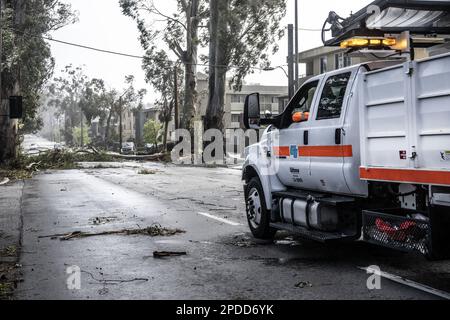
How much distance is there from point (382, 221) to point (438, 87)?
155 cm

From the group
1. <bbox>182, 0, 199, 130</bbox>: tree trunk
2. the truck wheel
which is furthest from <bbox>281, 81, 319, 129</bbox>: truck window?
<bbox>182, 0, 199, 130</bbox>: tree trunk

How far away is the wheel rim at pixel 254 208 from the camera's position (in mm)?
8398

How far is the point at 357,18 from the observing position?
6.51 metres

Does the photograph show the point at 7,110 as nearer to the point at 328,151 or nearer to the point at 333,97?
the point at 333,97

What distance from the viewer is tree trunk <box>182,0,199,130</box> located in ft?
137

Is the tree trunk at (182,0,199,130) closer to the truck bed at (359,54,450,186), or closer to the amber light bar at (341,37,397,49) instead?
the amber light bar at (341,37,397,49)

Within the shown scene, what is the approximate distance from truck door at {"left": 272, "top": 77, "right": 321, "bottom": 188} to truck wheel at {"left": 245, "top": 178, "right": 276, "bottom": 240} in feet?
1.56

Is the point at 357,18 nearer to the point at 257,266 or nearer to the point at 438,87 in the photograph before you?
the point at 438,87

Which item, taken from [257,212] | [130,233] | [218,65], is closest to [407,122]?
[257,212]

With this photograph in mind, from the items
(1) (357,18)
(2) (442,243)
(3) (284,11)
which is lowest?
(2) (442,243)

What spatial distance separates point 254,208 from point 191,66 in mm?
34891

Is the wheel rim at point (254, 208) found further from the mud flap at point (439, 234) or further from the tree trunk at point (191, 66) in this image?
the tree trunk at point (191, 66)
